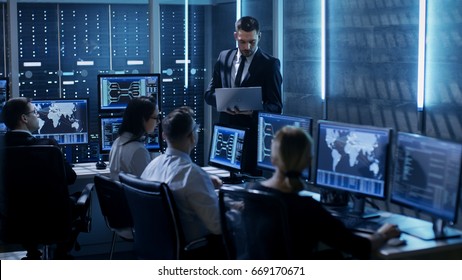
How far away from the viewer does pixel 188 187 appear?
4.36 m

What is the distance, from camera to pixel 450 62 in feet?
17.7

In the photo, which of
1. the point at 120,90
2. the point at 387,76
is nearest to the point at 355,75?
the point at 387,76

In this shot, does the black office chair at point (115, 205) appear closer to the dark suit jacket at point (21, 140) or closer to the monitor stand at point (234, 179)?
the dark suit jacket at point (21, 140)

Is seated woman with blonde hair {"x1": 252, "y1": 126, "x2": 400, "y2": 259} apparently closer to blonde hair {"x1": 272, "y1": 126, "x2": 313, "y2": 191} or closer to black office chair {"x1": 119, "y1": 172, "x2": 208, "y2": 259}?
blonde hair {"x1": 272, "y1": 126, "x2": 313, "y2": 191}

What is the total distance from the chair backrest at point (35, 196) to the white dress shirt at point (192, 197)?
1.01 metres

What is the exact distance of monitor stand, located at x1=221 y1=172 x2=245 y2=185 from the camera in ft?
18.9

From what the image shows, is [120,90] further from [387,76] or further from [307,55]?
[387,76]

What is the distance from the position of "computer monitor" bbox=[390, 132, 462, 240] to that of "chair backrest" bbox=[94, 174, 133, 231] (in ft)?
5.10

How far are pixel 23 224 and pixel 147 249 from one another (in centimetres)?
119

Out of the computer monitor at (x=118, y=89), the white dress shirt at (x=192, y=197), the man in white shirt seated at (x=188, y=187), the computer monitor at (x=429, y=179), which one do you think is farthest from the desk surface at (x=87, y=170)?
the computer monitor at (x=429, y=179)


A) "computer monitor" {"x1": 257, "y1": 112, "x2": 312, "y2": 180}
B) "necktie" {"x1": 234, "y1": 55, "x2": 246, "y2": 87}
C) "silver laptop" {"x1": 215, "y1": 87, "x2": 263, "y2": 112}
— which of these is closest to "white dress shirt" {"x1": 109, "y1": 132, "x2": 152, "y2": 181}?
"computer monitor" {"x1": 257, "y1": 112, "x2": 312, "y2": 180}

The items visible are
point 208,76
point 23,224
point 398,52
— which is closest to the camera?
point 23,224

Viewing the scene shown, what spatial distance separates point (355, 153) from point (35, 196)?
2.02 meters

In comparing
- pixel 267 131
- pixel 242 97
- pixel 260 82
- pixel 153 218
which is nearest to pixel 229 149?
pixel 267 131
